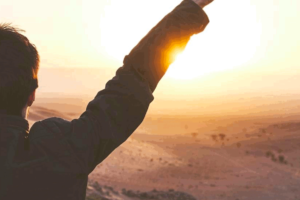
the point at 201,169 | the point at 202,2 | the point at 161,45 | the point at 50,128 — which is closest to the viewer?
the point at 50,128

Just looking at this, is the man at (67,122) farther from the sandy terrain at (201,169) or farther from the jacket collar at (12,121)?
the sandy terrain at (201,169)

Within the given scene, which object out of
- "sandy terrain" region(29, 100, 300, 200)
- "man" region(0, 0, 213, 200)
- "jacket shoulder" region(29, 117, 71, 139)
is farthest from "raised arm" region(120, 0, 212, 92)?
"sandy terrain" region(29, 100, 300, 200)

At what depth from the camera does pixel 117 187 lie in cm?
1723

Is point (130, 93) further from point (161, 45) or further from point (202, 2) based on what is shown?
point (202, 2)

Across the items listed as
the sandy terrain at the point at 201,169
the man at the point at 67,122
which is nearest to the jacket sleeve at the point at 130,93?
the man at the point at 67,122

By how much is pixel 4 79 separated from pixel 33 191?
33 centimetres

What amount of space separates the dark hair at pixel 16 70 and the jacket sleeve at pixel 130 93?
7.1 inches

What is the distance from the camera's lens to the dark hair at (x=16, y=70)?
1251 millimetres

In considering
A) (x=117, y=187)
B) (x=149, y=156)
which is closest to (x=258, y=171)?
(x=149, y=156)

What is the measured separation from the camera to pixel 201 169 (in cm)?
2258

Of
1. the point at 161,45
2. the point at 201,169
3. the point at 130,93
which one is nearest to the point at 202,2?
the point at 161,45

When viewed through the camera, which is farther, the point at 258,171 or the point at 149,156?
the point at 149,156

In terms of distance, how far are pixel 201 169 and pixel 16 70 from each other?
2184cm

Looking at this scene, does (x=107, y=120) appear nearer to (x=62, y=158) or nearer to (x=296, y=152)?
(x=62, y=158)
